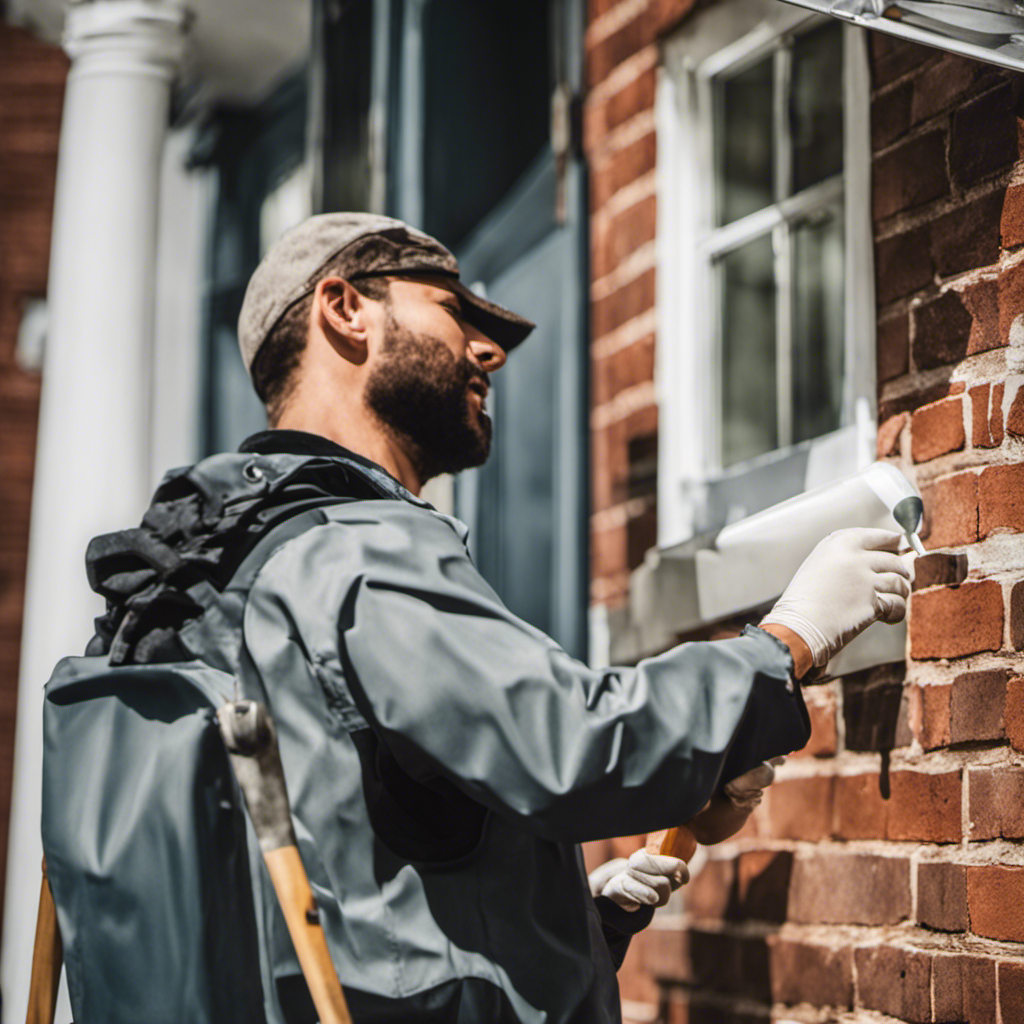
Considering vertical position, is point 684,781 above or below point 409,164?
below

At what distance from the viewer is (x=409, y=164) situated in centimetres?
394

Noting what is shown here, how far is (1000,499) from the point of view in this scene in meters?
2.06

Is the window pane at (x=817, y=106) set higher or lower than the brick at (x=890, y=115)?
higher

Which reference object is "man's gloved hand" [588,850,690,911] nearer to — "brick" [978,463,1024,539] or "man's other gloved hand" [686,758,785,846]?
"man's other gloved hand" [686,758,785,846]

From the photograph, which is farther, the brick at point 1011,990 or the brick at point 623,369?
the brick at point 623,369

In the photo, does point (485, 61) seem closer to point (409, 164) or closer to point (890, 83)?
point (409, 164)

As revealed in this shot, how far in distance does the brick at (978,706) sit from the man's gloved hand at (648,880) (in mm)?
454

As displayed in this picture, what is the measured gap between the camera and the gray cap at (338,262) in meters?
2.27

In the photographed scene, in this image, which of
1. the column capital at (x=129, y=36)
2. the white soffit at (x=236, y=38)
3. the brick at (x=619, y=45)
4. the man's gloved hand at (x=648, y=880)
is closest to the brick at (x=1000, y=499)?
the man's gloved hand at (x=648, y=880)

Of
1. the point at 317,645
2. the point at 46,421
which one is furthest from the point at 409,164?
the point at 317,645

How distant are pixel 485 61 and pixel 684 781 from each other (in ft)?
9.46

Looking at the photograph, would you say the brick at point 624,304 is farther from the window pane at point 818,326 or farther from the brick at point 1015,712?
the brick at point 1015,712

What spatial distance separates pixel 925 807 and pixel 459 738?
91cm

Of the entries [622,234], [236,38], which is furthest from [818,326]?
[236,38]
